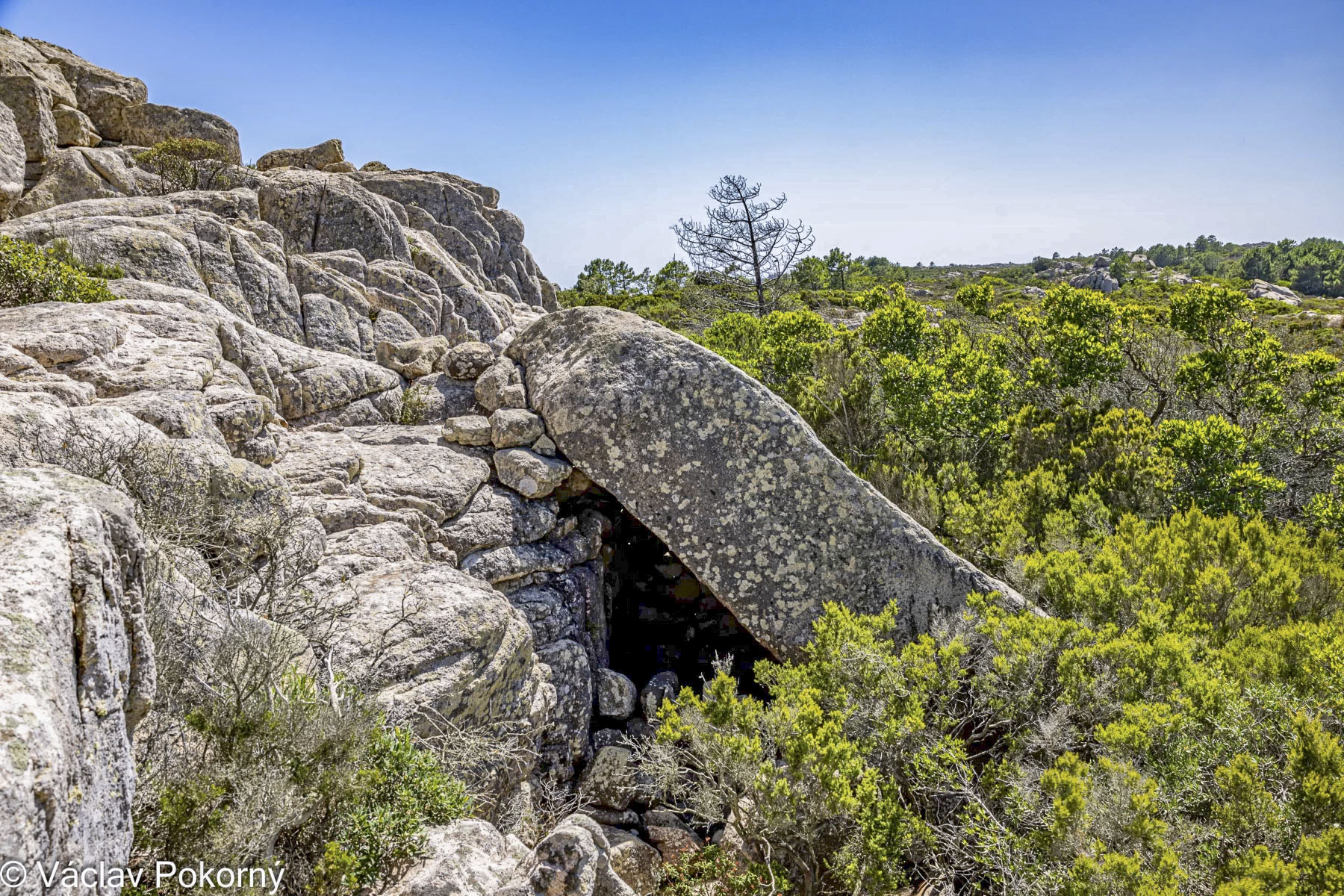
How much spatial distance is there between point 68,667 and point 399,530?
394 centimetres

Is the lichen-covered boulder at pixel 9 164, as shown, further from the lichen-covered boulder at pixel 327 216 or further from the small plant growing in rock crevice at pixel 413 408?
the small plant growing in rock crevice at pixel 413 408

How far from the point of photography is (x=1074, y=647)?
18.0 feet

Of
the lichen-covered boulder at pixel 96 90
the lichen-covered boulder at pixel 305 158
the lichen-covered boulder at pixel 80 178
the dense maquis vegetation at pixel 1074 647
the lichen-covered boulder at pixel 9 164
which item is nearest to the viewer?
the dense maquis vegetation at pixel 1074 647

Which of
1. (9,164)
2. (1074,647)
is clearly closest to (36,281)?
(1074,647)

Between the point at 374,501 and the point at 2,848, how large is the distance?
4950 mm

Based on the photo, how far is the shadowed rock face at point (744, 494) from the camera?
22.6 ft

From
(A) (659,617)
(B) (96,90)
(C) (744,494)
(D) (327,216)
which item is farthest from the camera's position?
(B) (96,90)

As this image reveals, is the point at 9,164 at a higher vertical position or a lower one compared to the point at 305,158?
lower

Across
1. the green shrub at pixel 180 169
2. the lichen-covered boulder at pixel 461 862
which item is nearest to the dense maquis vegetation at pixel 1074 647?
the lichen-covered boulder at pixel 461 862

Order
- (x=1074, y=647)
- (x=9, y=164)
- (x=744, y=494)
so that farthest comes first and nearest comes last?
(x=9, y=164) < (x=744, y=494) < (x=1074, y=647)

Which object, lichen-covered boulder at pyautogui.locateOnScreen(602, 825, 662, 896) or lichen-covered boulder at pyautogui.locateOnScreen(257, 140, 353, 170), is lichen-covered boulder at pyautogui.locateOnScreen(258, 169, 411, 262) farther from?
lichen-covered boulder at pyautogui.locateOnScreen(602, 825, 662, 896)

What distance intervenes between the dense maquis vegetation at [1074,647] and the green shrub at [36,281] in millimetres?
7556

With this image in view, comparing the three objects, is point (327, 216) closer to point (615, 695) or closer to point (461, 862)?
point (615, 695)

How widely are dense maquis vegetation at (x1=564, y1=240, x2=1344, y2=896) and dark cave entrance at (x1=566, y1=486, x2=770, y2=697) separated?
236 centimetres
